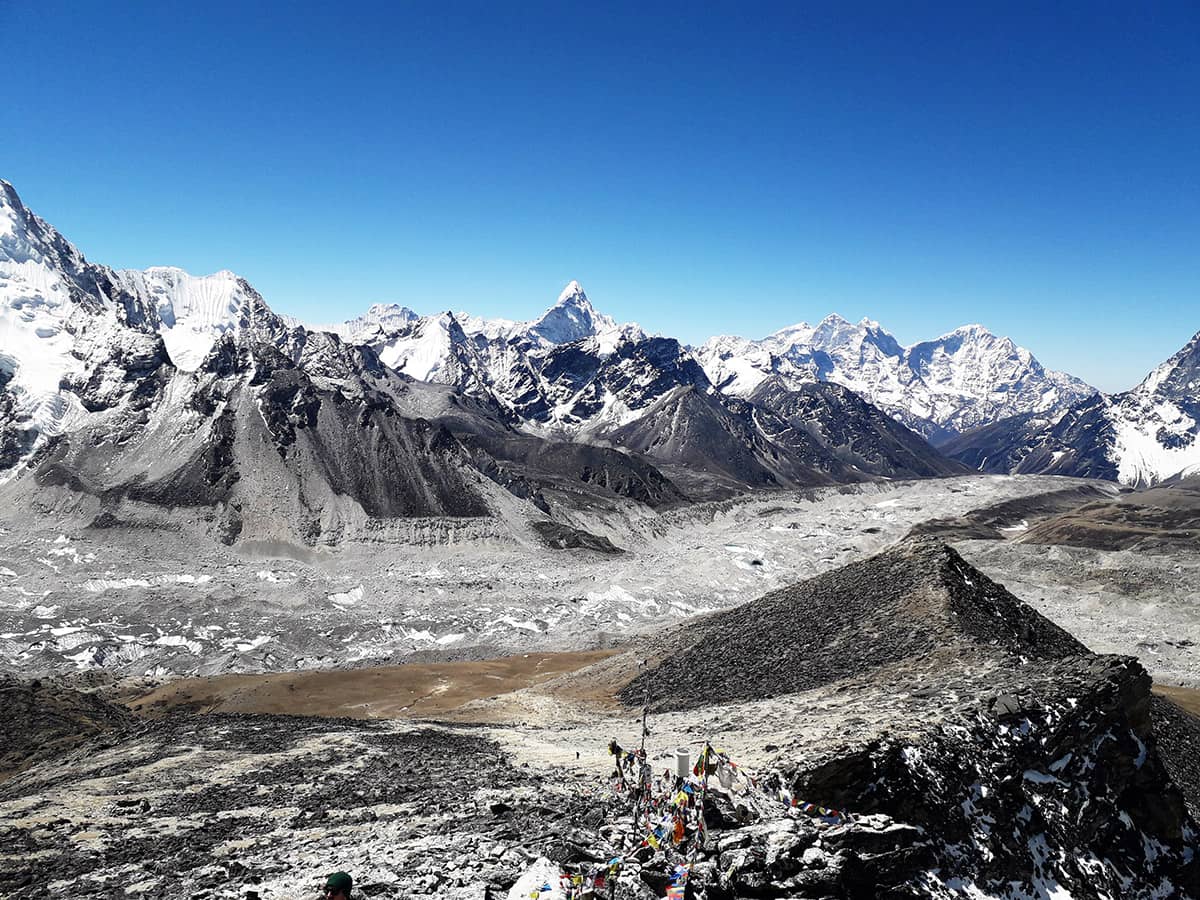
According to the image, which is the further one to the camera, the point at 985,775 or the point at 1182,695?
the point at 1182,695

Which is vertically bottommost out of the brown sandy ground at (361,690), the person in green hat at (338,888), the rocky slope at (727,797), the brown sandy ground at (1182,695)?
the brown sandy ground at (1182,695)

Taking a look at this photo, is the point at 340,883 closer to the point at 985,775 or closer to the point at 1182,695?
the point at 985,775

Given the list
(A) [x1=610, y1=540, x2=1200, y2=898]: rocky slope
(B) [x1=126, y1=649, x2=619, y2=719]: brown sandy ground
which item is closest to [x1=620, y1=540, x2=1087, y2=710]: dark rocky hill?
(A) [x1=610, y1=540, x2=1200, y2=898]: rocky slope

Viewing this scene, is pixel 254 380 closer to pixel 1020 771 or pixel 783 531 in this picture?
pixel 783 531

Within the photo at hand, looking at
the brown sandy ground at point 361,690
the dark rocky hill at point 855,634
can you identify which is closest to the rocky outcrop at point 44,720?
the brown sandy ground at point 361,690

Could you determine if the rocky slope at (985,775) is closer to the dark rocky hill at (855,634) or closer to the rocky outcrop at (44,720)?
the dark rocky hill at (855,634)

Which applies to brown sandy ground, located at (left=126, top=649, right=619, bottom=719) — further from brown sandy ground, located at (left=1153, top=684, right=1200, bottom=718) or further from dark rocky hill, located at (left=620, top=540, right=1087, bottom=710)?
brown sandy ground, located at (left=1153, top=684, right=1200, bottom=718)

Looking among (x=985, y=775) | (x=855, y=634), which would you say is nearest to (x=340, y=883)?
(x=985, y=775)

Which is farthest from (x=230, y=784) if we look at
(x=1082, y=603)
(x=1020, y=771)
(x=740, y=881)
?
(x=1082, y=603)
